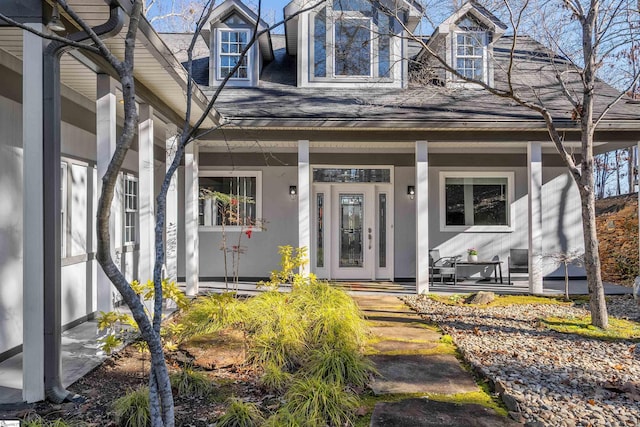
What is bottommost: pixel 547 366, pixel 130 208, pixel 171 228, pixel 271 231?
pixel 547 366

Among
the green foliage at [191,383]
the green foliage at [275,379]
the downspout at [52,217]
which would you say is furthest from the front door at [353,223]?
the downspout at [52,217]

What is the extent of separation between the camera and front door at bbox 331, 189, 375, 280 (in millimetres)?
9844

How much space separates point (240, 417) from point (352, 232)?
23.2 ft

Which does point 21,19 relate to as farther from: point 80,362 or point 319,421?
point 319,421

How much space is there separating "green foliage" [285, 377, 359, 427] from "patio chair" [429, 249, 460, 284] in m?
6.23

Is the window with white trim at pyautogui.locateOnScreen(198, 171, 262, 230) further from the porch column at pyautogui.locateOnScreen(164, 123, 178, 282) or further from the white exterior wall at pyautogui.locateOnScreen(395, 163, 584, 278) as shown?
the white exterior wall at pyautogui.locateOnScreen(395, 163, 584, 278)

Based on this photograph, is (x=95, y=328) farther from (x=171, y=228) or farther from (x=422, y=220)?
(x=422, y=220)

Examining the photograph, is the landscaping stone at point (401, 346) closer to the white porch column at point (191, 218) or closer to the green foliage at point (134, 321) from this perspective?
the green foliage at point (134, 321)

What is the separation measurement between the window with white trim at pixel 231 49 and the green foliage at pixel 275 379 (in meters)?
6.88

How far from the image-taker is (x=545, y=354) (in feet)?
15.1

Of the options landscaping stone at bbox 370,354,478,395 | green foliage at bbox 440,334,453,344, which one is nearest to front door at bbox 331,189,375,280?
green foliage at bbox 440,334,453,344

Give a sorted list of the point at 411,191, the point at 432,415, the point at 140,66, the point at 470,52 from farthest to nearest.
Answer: the point at 411,191 → the point at 470,52 → the point at 140,66 → the point at 432,415

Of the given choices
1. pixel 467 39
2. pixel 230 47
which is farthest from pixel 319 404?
pixel 467 39

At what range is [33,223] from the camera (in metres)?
3.32
